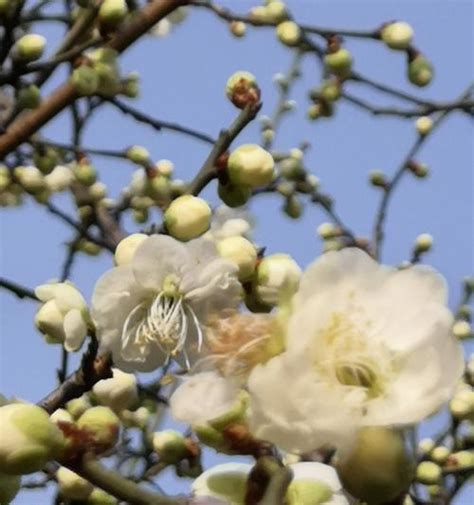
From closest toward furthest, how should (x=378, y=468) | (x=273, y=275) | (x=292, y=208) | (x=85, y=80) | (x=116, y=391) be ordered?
(x=378, y=468), (x=273, y=275), (x=116, y=391), (x=85, y=80), (x=292, y=208)

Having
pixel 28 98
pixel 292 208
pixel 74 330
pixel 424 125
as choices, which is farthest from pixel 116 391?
pixel 424 125

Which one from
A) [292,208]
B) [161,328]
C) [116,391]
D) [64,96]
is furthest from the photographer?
[292,208]

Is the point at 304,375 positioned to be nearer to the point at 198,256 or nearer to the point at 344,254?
the point at 344,254

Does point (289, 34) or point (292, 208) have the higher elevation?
point (289, 34)

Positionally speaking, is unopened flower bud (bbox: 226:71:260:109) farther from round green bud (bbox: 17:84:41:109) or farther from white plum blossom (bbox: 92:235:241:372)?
round green bud (bbox: 17:84:41:109)

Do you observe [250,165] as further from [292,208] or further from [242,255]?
[292,208]

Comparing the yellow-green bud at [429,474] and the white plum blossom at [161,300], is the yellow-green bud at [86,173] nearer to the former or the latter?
the yellow-green bud at [429,474]

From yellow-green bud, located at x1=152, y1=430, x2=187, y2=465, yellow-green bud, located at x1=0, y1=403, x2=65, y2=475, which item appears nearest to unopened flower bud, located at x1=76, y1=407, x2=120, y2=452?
yellow-green bud, located at x1=0, y1=403, x2=65, y2=475
